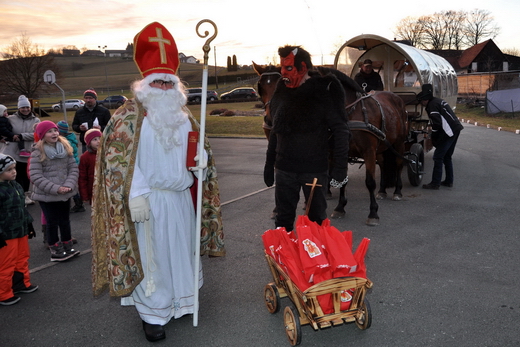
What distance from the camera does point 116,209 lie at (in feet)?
11.5

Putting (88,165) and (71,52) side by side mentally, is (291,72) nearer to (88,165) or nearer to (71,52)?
(88,165)

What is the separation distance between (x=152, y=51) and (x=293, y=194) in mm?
1887

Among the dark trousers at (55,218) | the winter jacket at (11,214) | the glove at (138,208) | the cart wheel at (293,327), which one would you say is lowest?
the cart wheel at (293,327)

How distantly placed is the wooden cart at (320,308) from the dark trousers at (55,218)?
10.1ft

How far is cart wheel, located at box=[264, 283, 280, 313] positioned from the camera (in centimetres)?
393

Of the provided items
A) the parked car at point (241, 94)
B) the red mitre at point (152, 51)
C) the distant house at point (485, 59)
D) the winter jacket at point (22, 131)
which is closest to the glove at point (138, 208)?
the red mitre at point (152, 51)

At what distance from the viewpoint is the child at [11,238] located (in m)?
4.39

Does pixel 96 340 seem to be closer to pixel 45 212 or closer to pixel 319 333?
pixel 319 333

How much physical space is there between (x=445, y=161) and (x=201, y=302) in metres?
6.68

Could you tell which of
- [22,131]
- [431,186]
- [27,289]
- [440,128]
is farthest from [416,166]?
[22,131]

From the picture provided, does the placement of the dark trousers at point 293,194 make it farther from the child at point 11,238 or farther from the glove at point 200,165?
the child at point 11,238

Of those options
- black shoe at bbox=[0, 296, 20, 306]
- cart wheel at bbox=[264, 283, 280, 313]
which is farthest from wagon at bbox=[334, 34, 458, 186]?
black shoe at bbox=[0, 296, 20, 306]

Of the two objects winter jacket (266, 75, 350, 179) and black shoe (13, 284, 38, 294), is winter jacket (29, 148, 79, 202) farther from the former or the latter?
winter jacket (266, 75, 350, 179)

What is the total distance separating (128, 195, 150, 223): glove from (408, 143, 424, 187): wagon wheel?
6562mm
